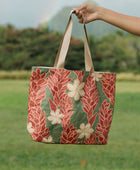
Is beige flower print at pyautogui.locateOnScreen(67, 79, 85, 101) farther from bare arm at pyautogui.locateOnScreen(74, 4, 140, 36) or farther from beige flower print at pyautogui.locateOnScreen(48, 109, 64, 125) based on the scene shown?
bare arm at pyautogui.locateOnScreen(74, 4, 140, 36)

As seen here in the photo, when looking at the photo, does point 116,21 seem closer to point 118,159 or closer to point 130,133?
point 118,159

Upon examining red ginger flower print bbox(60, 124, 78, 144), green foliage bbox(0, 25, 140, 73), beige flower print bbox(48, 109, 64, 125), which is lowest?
red ginger flower print bbox(60, 124, 78, 144)

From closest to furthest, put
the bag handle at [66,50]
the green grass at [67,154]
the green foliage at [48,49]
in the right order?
1. the bag handle at [66,50]
2. the green grass at [67,154]
3. the green foliage at [48,49]

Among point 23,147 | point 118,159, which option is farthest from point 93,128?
point 23,147

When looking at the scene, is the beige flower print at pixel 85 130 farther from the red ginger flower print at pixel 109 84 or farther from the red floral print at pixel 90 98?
the red ginger flower print at pixel 109 84

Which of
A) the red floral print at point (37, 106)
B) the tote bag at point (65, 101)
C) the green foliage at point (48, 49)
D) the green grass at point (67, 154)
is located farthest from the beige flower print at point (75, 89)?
the green foliage at point (48, 49)

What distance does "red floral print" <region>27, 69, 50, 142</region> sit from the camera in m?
1.41

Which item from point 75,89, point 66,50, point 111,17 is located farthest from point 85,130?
point 111,17

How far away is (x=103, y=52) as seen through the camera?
2662cm

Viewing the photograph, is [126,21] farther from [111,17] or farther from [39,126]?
[39,126]

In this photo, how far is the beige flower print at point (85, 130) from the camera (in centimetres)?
144

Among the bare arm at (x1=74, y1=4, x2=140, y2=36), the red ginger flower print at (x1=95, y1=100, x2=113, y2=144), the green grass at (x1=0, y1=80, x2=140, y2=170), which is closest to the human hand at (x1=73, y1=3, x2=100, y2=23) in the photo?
the bare arm at (x1=74, y1=4, x2=140, y2=36)

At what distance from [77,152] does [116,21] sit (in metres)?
2.57

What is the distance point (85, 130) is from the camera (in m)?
1.45
